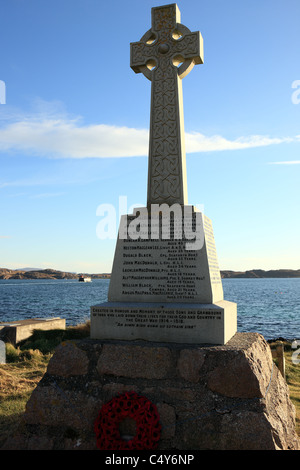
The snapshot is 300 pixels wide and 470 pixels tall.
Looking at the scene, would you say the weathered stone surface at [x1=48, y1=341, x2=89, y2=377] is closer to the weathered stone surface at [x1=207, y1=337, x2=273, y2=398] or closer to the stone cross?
the weathered stone surface at [x1=207, y1=337, x2=273, y2=398]

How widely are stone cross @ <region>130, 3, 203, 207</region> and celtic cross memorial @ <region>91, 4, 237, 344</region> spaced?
0.02 meters

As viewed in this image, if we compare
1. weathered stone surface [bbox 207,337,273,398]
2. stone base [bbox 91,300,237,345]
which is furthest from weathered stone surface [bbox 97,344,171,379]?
weathered stone surface [bbox 207,337,273,398]

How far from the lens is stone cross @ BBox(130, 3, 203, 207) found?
600 centimetres

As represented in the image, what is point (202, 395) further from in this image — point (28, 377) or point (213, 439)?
point (28, 377)

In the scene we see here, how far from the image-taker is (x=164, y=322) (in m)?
5.06

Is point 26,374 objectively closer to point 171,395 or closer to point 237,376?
point 171,395

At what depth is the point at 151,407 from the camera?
4375 mm

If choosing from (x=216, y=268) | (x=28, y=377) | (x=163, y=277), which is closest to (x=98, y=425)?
(x=163, y=277)

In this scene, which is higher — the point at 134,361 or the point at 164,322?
the point at 164,322

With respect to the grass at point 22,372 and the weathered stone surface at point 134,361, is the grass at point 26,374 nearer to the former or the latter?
the grass at point 22,372

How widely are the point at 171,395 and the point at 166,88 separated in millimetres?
4531

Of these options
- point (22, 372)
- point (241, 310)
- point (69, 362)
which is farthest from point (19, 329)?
point (241, 310)

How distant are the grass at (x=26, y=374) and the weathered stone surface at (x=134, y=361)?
5.33 ft

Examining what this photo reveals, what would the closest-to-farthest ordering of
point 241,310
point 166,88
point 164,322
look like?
point 164,322 < point 166,88 < point 241,310
